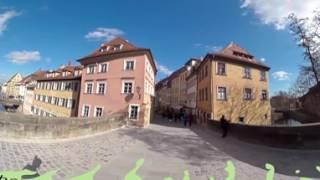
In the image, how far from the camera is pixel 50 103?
163 feet

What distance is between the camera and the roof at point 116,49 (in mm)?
28938

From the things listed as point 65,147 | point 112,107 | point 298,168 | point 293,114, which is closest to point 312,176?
point 298,168

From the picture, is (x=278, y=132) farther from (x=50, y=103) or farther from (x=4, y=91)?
(x=4, y=91)

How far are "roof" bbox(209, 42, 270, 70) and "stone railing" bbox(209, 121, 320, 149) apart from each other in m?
14.2

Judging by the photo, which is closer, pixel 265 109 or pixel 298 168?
pixel 298 168

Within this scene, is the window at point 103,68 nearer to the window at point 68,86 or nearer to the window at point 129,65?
the window at point 129,65

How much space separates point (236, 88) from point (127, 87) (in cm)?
1240

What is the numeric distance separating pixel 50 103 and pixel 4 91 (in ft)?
221

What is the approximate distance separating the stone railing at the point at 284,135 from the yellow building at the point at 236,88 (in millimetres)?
12278

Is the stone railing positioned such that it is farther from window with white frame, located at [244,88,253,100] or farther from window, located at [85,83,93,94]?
window, located at [85,83,93,94]

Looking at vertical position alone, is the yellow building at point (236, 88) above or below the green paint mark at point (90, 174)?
above

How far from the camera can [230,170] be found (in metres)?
9.29

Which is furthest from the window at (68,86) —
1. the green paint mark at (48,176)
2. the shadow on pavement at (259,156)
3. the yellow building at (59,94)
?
the green paint mark at (48,176)

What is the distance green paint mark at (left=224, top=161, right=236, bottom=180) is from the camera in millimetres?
8309
